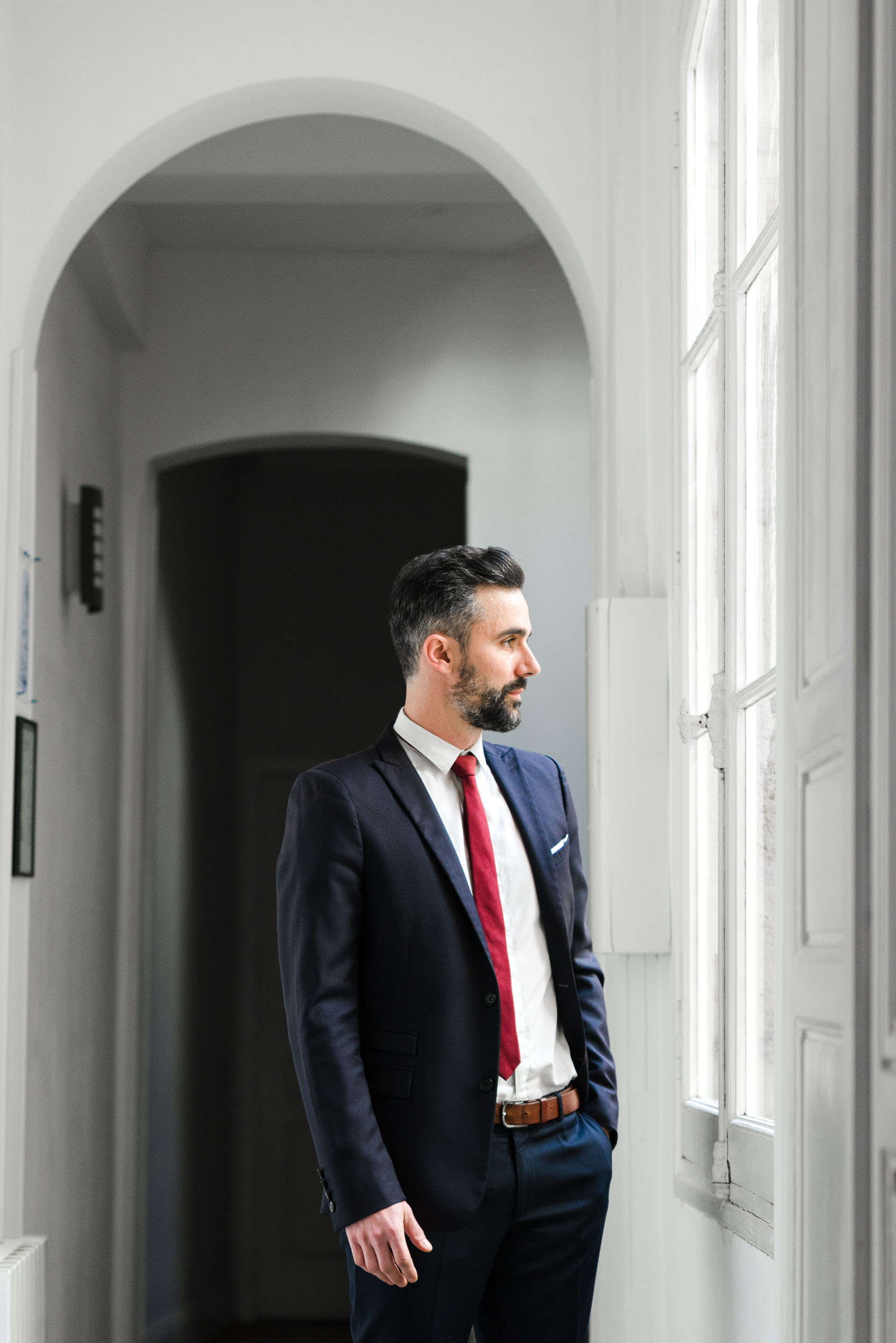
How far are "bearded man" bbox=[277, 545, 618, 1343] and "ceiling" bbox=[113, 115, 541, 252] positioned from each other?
2.63m

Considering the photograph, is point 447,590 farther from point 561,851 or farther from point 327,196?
point 327,196

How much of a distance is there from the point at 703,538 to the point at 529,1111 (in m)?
1.12

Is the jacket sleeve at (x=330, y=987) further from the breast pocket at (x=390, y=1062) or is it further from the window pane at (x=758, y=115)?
the window pane at (x=758, y=115)

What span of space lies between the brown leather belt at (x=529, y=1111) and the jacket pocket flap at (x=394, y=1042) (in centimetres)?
15

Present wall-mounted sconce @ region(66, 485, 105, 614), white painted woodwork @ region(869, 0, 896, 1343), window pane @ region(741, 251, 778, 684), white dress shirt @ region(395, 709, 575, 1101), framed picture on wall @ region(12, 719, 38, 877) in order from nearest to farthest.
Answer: white painted woodwork @ region(869, 0, 896, 1343) → white dress shirt @ region(395, 709, 575, 1101) → window pane @ region(741, 251, 778, 684) → framed picture on wall @ region(12, 719, 38, 877) → wall-mounted sconce @ region(66, 485, 105, 614)

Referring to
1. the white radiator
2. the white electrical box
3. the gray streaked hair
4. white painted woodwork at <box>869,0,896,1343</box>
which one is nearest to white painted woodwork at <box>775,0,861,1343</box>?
white painted woodwork at <box>869,0,896,1343</box>

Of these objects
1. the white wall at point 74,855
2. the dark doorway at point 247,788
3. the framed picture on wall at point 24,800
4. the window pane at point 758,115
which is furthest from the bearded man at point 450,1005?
the dark doorway at point 247,788

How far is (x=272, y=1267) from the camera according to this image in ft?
22.1

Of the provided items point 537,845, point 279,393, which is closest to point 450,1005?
point 537,845

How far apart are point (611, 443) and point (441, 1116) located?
59.6 inches

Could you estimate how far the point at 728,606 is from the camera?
2.40 meters

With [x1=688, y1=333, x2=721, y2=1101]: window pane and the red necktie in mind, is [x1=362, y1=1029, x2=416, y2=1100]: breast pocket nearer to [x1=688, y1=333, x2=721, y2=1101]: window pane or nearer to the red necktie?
the red necktie

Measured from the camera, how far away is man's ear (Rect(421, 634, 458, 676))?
7.20 ft

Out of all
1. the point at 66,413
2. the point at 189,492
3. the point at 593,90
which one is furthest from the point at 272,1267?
the point at 593,90
